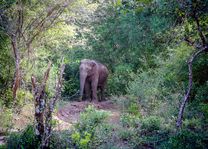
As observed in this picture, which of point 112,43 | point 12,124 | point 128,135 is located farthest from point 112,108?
point 128,135

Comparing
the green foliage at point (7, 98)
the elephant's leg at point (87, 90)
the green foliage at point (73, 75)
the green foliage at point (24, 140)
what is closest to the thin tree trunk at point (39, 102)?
the green foliage at point (24, 140)

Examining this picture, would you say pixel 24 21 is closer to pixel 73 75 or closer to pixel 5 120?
pixel 5 120

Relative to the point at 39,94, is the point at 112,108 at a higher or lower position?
lower

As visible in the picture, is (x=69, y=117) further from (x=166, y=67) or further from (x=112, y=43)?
(x=112, y=43)

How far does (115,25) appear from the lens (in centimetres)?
1697

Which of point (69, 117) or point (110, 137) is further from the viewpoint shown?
point (69, 117)

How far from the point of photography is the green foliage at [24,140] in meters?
7.36

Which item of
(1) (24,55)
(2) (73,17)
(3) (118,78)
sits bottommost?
(3) (118,78)

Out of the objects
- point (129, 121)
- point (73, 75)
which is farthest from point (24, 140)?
point (73, 75)

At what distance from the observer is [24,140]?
24.4 feet

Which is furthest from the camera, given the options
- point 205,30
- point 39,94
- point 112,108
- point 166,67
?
point 112,108

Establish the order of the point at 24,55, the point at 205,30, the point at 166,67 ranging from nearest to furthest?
the point at 205,30 → the point at 166,67 → the point at 24,55

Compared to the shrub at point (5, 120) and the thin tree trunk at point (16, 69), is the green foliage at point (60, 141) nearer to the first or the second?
the shrub at point (5, 120)

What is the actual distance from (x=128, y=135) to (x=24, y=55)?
16.6 ft
